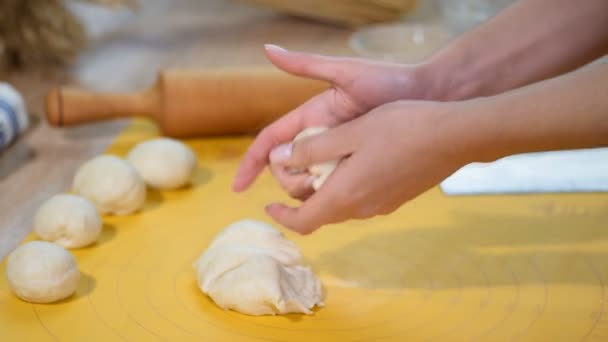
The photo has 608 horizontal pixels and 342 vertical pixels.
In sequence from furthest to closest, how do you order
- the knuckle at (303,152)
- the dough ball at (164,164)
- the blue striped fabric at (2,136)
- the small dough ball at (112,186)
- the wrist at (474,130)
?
the blue striped fabric at (2,136)
the dough ball at (164,164)
the small dough ball at (112,186)
the knuckle at (303,152)
the wrist at (474,130)

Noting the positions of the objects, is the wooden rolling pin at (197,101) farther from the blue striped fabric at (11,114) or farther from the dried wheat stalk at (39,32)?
the dried wheat stalk at (39,32)

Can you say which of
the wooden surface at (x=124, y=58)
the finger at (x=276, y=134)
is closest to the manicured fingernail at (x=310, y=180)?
the finger at (x=276, y=134)

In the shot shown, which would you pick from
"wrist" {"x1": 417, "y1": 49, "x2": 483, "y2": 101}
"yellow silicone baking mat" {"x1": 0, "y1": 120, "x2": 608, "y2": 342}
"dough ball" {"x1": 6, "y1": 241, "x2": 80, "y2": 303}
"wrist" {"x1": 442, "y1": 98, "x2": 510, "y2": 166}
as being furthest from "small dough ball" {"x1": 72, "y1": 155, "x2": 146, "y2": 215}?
"wrist" {"x1": 442, "y1": 98, "x2": 510, "y2": 166}

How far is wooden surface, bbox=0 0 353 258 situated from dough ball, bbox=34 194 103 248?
0.08 metres

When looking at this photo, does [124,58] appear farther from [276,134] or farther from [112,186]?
[276,134]

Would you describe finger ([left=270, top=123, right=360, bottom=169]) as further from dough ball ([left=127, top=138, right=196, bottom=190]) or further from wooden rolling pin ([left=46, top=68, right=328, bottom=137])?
wooden rolling pin ([left=46, top=68, right=328, bottom=137])

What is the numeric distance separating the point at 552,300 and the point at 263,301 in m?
0.41

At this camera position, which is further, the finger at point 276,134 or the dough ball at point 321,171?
the finger at point 276,134

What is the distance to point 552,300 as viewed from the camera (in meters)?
1.10

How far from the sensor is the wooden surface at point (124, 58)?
1.49 meters

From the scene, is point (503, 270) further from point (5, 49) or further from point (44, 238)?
point (5, 49)

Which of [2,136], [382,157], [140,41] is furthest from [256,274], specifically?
[140,41]

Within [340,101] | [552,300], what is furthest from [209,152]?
[552,300]

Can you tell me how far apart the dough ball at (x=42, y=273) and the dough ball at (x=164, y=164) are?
0.35m
